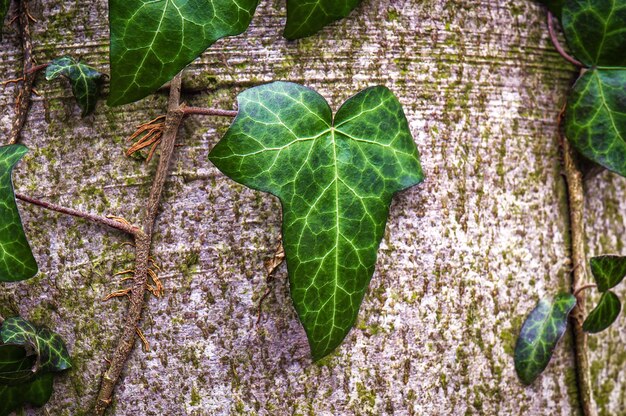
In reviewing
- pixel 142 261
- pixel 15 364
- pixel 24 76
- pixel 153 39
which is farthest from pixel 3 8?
pixel 15 364

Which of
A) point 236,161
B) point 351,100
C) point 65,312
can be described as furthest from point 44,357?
point 351,100

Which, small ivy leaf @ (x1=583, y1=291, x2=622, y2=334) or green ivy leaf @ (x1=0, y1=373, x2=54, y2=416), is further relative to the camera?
small ivy leaf @ (x1=583, y1=291, x2=622, y2=334)

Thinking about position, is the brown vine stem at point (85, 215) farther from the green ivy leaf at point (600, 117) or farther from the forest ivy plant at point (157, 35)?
the green ivy leaf at point (600, 117)

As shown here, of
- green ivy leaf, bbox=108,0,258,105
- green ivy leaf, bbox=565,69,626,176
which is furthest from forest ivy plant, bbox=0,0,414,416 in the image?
green ivy leaf, bbox=565,69,626,176

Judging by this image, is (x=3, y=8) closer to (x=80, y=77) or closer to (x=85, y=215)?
(x=80, y=77)

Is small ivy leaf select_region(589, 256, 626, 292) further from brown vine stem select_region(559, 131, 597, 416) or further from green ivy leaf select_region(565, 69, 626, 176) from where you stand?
green ivy leaf select_region(565, 69, 626, 176)
